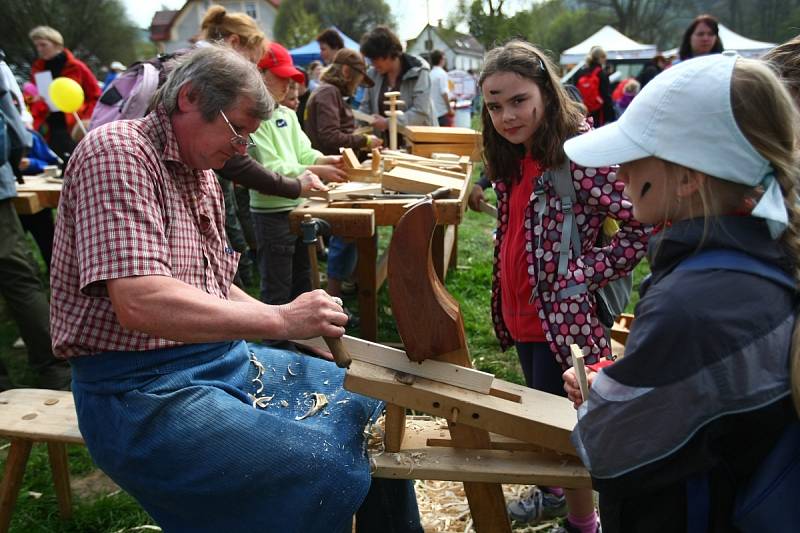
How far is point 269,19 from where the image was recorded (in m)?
51.8

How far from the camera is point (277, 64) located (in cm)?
371

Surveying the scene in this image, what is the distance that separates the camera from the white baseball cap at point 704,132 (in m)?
1.15

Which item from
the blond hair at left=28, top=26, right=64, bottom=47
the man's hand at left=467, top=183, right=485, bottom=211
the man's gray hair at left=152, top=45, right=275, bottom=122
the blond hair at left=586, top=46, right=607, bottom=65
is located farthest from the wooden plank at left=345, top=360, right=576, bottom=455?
the blond hair at left=586, top=46, right=607, bottom=65

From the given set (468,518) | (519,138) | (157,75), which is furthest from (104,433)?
(157,75)

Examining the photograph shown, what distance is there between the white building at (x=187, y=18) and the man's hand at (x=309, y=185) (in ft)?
161

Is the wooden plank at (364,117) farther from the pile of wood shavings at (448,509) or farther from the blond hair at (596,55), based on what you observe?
the blond hair at (596,55)

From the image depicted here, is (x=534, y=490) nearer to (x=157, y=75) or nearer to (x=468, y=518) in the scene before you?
(x=468, y=518)

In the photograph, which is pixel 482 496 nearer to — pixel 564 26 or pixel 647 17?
pixel 647 17

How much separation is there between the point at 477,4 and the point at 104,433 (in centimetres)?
2288

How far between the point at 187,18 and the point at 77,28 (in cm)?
1837

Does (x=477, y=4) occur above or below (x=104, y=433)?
above

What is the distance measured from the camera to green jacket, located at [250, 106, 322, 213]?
370 centimetres

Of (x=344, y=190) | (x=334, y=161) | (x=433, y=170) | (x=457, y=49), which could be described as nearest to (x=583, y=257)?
(x=344, y=190)

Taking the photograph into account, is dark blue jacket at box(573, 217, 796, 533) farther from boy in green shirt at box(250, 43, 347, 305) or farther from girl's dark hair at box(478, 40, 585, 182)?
boy in green shirt at box(250, 43, 347, 305)
